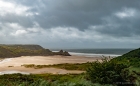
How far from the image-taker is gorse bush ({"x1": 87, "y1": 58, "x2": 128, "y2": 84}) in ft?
29.7

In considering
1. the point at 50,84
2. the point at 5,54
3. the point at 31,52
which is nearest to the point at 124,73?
the point at 50,84

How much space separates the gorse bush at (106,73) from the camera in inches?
356

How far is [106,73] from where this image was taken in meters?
9.23

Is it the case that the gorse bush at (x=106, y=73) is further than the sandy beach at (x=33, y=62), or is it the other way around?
the sandy beach at (x=33, y=62)

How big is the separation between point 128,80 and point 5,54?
97.0 meters

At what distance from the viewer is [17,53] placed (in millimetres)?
107938

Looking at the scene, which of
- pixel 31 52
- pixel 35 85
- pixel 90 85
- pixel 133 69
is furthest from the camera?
pixel 31 52

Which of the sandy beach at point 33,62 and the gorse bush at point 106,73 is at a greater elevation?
the gorse bush at point 106,73

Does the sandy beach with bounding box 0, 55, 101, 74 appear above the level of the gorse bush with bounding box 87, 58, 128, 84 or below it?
below

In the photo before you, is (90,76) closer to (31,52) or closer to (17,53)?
(17,53)

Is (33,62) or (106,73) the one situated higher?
(106,73)

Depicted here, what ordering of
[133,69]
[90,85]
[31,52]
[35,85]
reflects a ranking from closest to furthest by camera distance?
[90,85] → [35,85] → [133,69] → [31,52]

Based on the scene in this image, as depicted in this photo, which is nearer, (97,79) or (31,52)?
(97,79)

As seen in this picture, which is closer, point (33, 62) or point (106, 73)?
point (106, 73)
